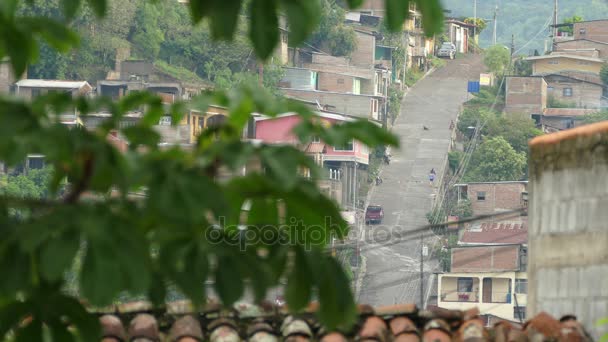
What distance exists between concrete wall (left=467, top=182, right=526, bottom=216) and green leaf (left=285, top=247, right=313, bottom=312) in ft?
220

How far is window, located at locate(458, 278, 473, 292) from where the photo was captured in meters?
60.9

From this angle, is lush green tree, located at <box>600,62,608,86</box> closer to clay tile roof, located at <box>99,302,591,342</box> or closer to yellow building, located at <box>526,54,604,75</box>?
yellow building, located at <box>526,54,604,75</box>

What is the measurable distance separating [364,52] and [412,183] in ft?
39.4

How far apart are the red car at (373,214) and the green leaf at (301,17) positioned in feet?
250

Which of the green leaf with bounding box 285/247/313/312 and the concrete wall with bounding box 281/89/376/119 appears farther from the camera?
the concrete wall with bounding box 281/89/376/119

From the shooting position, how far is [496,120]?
87.0m

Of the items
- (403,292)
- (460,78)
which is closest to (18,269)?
(403,292)

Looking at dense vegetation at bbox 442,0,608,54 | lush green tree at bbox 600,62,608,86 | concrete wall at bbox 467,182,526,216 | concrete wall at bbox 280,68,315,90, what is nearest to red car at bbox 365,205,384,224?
concrete wall at bbox 467,182,526,216

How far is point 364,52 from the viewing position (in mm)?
92938

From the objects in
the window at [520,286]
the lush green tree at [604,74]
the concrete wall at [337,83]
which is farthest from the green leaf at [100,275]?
the lush green tree at [604,74]

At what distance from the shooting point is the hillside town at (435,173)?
3963mm

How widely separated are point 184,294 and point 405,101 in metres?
94.4

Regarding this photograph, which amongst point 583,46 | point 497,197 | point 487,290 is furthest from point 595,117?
point 487,290

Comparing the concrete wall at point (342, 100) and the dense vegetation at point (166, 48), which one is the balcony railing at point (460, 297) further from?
the dense vegetation at point (166, 48)
